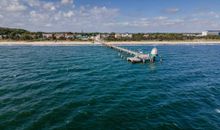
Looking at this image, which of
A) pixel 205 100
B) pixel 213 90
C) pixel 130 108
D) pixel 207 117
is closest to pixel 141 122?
pixel 130 108

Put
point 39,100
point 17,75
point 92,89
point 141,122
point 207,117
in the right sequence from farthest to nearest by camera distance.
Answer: point 17,75, point 92,89, point 39,100, point 207,117, point 141,122

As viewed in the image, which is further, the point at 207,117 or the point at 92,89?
the point at 92,89

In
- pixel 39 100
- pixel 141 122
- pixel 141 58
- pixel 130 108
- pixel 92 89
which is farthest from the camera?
pixel 141 58

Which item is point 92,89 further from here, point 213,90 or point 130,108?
point 213,90

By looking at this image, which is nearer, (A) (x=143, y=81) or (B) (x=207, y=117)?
(B) (x=207, y=117)

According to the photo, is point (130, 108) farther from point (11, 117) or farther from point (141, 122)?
point (11, 117)

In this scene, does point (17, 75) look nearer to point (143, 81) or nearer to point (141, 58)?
point (143, 81)

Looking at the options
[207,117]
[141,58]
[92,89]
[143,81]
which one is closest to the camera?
[207,117]

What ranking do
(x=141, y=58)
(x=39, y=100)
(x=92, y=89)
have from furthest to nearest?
(x=141, y=58) → (x=92, y=89) → (x=39, y=100)

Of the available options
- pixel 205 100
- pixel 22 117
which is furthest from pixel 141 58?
pixel 22 117
